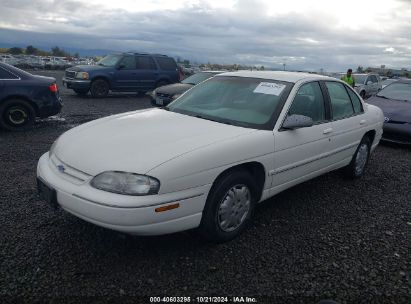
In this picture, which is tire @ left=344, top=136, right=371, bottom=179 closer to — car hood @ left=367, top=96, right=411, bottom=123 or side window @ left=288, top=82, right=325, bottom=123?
side window @ left=288, top=82, right=325, bottom=123

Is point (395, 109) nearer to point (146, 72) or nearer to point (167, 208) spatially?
point (167, 208)

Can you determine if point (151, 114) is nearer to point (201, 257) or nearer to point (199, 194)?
point (199, 194)

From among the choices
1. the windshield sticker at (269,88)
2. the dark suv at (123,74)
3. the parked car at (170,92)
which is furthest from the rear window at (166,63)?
the windshield sticker at (269,88)

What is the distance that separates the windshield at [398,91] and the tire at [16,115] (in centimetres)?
849

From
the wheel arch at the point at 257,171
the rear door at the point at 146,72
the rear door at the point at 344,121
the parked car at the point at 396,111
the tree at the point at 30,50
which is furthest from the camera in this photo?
the tree at the point at 30,50

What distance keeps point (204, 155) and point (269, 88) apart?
1504mm

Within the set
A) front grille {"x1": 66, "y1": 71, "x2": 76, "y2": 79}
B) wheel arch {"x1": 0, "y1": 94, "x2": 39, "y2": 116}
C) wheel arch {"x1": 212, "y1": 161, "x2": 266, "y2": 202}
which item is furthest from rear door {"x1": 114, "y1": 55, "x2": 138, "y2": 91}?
wheel arch {"x1": 212, "y1": 161, "x2": 266, "y2": 202}

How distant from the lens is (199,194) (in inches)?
115

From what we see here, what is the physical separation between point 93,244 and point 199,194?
1104 millimetres

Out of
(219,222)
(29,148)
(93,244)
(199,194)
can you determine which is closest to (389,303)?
(219,222)

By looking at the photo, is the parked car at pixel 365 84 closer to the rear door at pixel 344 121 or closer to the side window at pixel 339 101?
the rear door at pixel 344 121

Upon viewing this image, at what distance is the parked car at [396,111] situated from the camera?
7.57 meters

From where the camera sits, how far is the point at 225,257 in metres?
3.12

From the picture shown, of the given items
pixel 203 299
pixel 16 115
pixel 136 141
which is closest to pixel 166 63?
pixel 16 115
